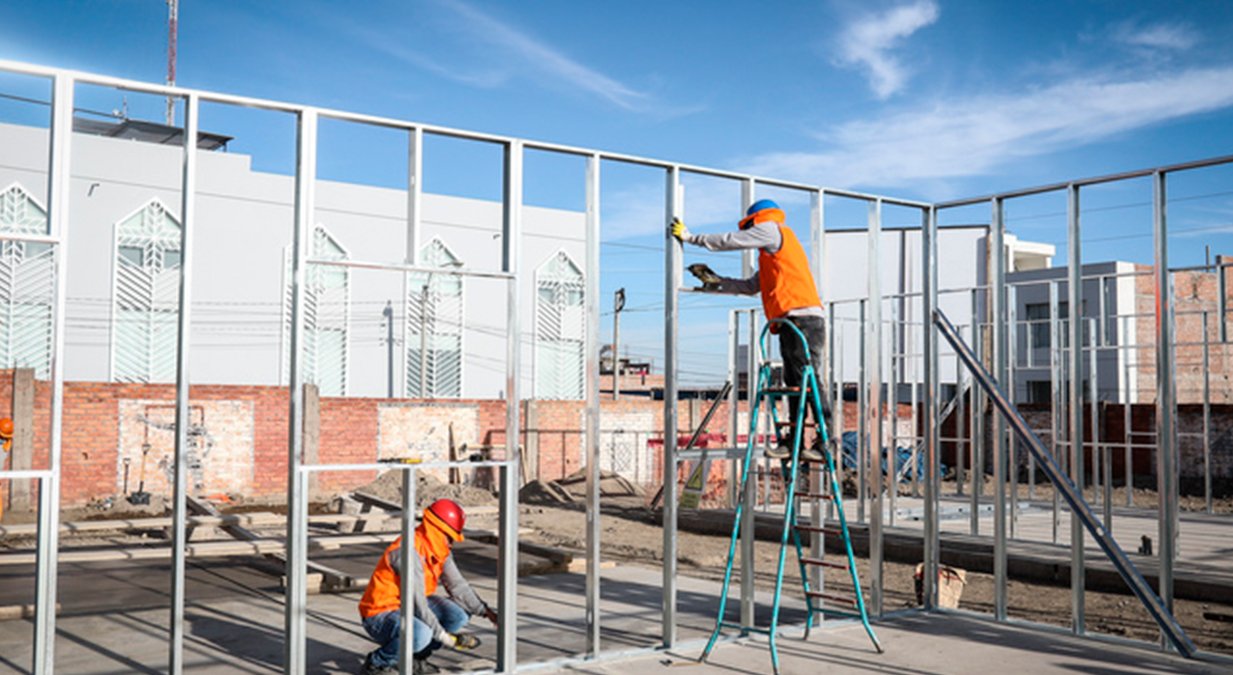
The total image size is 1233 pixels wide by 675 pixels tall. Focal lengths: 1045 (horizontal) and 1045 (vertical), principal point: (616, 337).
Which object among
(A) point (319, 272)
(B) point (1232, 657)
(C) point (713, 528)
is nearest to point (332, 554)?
(C) point (713, 528)

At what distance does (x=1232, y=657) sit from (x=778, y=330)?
3.36 metres

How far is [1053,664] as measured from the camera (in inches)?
252

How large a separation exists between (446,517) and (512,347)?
1057 millimetres

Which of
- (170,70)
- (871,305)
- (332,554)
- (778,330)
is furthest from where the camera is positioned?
(170,70)

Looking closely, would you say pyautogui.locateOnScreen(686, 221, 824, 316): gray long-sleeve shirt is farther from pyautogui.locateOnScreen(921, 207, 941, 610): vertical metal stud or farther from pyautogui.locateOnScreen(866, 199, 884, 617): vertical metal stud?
pyautogui.locateOnScreen(921, 207, 941, 610): vertical metal stud

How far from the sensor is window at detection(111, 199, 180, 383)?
22281 mm

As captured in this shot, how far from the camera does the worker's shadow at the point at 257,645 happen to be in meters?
6.52

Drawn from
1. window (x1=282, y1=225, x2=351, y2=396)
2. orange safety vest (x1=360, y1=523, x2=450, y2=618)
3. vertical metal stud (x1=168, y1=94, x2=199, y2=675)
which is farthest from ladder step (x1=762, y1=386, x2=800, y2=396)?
window (x1=282, y1=225, x2=351, y2=396)

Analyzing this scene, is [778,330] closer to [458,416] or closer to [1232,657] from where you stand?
[1232,657]

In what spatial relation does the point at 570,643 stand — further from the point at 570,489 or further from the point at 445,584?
the point at 570,489

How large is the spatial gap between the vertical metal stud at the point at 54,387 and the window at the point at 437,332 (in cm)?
2037

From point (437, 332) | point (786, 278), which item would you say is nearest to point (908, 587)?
point (786, 278)

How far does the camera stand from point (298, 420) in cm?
537

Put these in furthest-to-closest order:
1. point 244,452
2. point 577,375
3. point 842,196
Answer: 1. point 577,375
2. point 244,452
3. point 842,196
